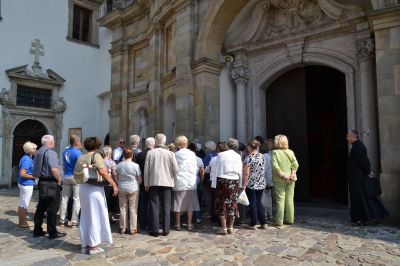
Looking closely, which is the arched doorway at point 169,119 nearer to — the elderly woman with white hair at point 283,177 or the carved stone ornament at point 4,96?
the elderly woman with white hair at point 283,177

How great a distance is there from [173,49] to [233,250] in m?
7.45

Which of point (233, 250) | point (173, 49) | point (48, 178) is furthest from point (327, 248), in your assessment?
point (173, 49)

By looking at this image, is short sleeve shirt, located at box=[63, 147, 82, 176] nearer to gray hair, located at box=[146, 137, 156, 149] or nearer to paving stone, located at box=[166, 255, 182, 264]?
gray hair, located at box=[146, 137, 156, 149]

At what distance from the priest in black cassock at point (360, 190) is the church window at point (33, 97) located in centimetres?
1386

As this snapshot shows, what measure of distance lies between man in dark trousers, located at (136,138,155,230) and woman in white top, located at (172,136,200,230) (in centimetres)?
49

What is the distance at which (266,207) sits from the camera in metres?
6.34

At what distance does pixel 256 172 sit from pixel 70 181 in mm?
3298

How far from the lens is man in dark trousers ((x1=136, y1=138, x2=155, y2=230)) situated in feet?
18.8

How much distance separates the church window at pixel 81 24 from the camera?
55.5ft

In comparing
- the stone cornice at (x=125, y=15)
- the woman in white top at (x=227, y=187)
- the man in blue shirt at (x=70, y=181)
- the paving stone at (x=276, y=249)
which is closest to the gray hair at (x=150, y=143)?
the woman in white top at (x=227, y=187)

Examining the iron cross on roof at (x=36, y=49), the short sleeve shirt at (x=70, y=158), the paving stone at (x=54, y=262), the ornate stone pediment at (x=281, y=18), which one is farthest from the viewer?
the iron cross on roof at (x=36, y=49)

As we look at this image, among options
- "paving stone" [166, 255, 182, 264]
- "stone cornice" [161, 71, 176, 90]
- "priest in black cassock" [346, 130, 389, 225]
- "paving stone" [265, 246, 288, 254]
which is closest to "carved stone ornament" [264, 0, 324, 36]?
"stone cornice" [161, 71, 176, 90]

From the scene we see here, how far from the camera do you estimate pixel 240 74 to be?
29.1ft

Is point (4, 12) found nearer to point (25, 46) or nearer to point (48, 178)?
point (25, 46)
